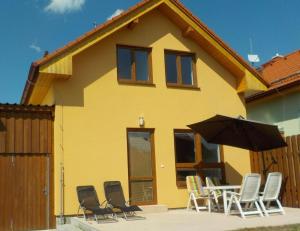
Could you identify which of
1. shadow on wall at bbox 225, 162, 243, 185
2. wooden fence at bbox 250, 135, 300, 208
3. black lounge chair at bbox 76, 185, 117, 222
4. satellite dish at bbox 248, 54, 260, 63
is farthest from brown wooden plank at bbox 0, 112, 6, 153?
satellite dish at bbox 248, 54, 260, 63

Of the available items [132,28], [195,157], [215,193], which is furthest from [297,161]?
[132,28]

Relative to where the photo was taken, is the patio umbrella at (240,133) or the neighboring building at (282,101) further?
the neighboring building at (282,101)

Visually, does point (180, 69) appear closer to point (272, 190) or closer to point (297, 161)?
point (297, 161)

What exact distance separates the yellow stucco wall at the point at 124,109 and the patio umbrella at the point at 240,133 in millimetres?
1348

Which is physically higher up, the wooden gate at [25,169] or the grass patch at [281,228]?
the wooden gate at [25,169]

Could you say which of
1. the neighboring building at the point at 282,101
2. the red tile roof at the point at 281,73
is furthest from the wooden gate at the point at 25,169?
the neighboring building at the point at 282,101

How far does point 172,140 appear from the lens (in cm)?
1435

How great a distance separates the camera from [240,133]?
45.0 feet

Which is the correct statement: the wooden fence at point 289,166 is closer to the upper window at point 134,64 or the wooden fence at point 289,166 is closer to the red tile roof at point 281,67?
the upper window at point 134,64

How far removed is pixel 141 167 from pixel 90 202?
2.48 metres

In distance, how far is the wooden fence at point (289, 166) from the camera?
44.6 ft

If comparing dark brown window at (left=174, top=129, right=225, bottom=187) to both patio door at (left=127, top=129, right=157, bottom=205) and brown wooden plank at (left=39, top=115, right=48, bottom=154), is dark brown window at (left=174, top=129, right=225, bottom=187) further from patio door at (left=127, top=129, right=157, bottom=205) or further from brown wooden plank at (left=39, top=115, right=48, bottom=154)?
brown wooden plank at (left=39, top=115, right=48, bottom=154)

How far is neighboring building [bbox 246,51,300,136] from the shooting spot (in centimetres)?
1684

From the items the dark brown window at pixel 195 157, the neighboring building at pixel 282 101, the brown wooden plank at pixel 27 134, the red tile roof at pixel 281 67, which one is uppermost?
the red tile roof at pixel 281 67
